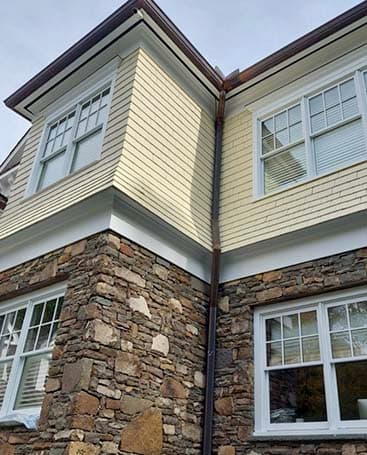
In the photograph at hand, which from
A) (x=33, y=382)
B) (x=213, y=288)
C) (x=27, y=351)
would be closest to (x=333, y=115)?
(x=213, y=288)

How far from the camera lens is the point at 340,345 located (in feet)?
15.0

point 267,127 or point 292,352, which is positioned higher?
point 267,127

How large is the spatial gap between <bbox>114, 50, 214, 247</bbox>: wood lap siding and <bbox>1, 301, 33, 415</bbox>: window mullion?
2077mm

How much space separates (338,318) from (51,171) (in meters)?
4.62

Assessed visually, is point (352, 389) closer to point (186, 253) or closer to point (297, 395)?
point (297, 395)

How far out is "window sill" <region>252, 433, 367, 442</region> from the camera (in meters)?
3.96

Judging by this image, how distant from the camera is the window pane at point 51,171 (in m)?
6.51

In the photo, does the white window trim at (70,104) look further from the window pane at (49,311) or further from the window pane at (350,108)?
the window pane at (350,108)

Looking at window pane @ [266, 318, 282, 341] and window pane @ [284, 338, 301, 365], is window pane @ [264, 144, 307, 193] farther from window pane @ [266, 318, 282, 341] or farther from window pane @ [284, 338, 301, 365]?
window pane @ [284, 338, 301, 365]

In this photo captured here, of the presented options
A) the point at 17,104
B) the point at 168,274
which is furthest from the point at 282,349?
the point at 17,104

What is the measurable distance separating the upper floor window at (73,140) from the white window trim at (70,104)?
2cm

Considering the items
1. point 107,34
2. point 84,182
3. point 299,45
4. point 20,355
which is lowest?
point 20,355

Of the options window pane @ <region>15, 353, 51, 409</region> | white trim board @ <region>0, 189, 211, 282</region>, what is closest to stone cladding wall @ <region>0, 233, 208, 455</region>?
A: white trim board @ <region>0, 189, 211, 282</region>

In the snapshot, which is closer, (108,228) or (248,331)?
(108,228)
